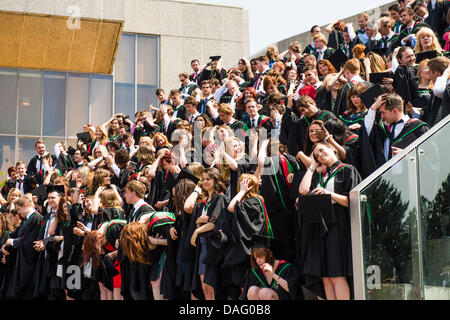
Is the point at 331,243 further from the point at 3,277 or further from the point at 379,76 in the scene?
the point at 3,277

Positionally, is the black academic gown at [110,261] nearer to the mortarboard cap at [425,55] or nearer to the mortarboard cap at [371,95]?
the mortarboard cap at [371,95]

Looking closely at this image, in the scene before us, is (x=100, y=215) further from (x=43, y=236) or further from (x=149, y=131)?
(x=149, y=131)

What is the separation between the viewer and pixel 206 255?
6375 mm

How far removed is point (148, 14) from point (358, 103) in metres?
15.4

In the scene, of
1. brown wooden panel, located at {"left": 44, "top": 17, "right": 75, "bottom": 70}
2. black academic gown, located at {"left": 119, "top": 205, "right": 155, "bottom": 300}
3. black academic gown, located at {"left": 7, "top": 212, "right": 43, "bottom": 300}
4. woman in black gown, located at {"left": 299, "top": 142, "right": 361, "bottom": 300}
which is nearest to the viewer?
woman in black gown, located at {"left": 299, "top": 142, "right": 361, "bottom": 300}

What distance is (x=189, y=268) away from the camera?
22.1 ft

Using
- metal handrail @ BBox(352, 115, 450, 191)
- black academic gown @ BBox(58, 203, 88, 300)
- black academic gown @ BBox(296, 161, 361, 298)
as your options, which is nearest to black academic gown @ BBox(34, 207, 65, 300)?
black academic gown @ BBox(58, 203, 88, 300)

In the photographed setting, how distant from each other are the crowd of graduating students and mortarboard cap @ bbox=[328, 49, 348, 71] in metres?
0.03

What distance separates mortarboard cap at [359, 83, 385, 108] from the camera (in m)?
6.71

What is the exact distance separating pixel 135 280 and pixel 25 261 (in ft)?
10.2

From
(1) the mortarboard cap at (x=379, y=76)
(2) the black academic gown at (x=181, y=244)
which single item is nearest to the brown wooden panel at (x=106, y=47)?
(1) the mortarboard cap at (x=379, y=76)

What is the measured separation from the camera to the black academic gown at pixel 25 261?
974 cm

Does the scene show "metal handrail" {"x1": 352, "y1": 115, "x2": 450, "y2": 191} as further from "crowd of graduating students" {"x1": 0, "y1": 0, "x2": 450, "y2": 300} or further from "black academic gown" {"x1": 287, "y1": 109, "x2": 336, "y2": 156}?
"black academic gown" {"x1": 287, "y1": 109, "x2": 336, "y2": 156}

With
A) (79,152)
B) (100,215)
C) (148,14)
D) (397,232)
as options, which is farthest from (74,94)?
(397,232)
